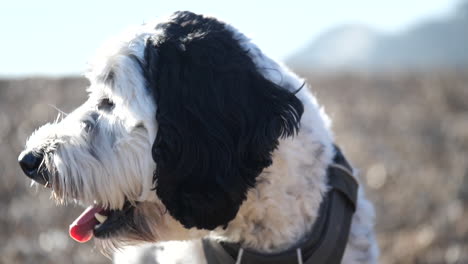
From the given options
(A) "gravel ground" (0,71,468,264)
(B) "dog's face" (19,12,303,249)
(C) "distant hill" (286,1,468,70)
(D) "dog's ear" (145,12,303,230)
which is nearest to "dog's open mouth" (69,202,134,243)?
(B) "dog's face" (19,12,303,249)

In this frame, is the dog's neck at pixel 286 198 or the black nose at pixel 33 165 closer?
the black nose at pixel 33 165

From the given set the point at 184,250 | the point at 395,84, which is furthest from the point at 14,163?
the point at 395,84

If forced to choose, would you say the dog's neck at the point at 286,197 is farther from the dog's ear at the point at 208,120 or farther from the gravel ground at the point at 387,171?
the gravel ground at the point at 387,171

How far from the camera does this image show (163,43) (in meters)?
2.79

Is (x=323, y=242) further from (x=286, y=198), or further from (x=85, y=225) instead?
(x=85, y=225)

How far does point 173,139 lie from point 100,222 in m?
0.56

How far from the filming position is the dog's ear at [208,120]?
2.73 meters

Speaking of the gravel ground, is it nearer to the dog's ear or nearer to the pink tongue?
the pink tongue

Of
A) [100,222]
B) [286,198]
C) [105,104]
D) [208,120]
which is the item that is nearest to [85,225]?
[100,222]

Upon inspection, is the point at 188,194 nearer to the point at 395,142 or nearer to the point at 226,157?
the point at 226,157

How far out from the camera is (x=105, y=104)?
2914 mm

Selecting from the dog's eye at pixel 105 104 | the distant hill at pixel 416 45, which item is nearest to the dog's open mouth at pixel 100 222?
the dog's eye at pixel 105 104

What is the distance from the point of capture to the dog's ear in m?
2.73

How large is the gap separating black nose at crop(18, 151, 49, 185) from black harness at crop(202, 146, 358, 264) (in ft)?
2.64
